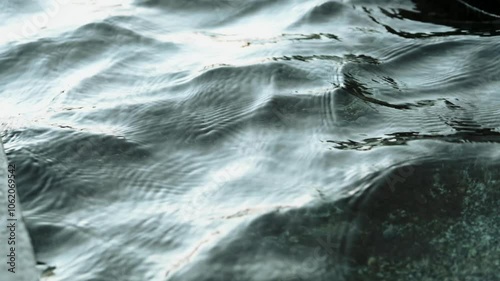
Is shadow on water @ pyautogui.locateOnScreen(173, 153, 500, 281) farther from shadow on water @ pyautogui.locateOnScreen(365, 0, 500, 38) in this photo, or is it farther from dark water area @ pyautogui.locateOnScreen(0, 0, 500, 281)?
shadow on water @ pyautogui.locateOnScreen(365, 0, 500, 38)

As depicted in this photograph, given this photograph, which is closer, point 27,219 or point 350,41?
point 27,219

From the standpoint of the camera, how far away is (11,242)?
9.52 feet

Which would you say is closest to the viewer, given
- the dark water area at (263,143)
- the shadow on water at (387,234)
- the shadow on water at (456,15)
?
the shadow on water at (387,234)

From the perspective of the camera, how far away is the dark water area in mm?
2717

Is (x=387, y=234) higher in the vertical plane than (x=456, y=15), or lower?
lower

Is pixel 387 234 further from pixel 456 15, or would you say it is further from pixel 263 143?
pixel 456 15

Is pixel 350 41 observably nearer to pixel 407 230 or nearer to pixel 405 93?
pixel 405 93

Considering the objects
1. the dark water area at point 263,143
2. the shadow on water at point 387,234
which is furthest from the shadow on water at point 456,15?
the shadow on water at point 387,234

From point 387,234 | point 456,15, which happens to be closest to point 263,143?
point 387,234

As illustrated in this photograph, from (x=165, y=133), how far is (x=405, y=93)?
47.8 inches

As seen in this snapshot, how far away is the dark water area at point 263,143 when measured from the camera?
272 centimetres

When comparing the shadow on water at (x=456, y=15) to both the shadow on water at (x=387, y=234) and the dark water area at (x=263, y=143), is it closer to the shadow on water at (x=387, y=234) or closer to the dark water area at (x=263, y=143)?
the dark water area at (x=263, y=143)

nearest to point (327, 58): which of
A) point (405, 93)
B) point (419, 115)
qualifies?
point (405, 93)

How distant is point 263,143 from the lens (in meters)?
3.45
